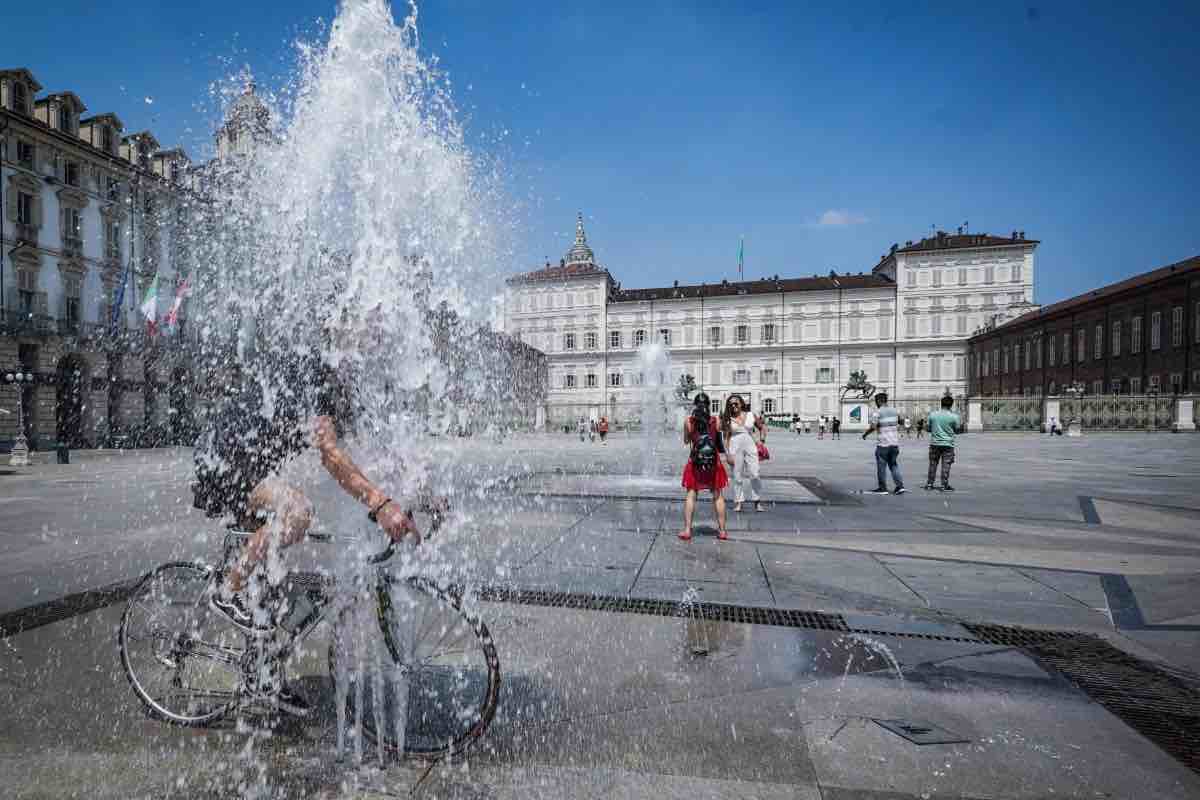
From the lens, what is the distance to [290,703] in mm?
Answer: 3078

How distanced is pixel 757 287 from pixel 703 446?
270ft

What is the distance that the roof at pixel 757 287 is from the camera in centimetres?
8181

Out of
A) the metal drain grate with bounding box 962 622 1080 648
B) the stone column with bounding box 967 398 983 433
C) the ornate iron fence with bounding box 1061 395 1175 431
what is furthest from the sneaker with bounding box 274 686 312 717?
the stone column with bounding box 967 398 983 433

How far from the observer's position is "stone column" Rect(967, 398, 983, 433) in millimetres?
50684

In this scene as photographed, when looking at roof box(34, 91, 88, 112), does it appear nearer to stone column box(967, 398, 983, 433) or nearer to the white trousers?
the white trousers

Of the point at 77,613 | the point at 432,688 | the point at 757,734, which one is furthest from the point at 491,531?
the point at 757,734

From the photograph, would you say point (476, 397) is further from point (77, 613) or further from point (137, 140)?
point (77, 613)

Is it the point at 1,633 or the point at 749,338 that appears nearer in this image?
the point at 1,633

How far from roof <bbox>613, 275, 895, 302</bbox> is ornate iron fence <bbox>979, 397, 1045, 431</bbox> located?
107 feet

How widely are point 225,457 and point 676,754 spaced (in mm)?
2281

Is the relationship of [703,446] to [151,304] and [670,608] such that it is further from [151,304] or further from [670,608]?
[151,304]

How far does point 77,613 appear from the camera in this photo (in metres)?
4.54

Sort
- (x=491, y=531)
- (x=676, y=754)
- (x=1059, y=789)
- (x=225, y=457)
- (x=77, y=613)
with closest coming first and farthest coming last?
(x=1059, y=789) < (x=676, y=754) < (x=225, y=457) < (x=77, y=613) < (x=491, y=531)

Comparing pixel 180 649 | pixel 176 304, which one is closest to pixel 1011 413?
pixel 176 304
